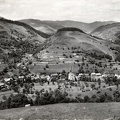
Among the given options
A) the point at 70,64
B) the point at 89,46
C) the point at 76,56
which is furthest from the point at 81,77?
the point at 89,46

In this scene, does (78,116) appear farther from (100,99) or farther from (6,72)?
(6,72)

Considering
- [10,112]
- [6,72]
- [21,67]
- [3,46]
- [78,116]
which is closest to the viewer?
[78,116]

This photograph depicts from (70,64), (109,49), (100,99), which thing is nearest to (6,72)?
(70,64)

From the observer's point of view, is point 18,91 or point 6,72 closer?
point 18,91

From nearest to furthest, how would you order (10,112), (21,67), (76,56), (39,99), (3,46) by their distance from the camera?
(10,112) < (39,99) < (21,67) < (76,56) < (3,46)

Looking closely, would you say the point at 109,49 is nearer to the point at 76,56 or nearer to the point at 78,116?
the point at 76,56

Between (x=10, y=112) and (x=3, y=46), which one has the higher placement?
(x=3, y=46)
